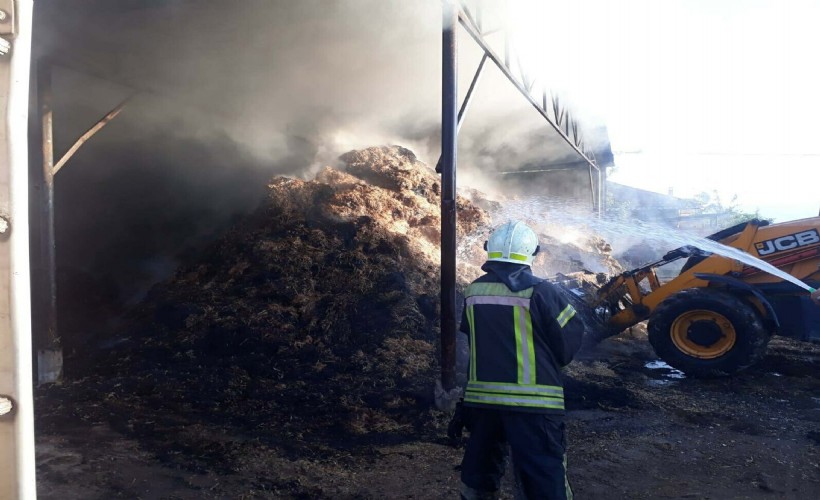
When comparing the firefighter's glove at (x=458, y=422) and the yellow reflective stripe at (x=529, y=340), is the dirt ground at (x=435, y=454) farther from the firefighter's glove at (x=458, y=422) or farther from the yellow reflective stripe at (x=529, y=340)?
the yellow reflective stripe at (x=529, y=340)

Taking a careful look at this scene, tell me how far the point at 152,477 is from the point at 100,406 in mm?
1946

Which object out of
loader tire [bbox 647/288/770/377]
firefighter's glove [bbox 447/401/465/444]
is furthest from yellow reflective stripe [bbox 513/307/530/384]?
loader tire [bbox 647/288/770/377]

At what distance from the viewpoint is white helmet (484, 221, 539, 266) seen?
2.87 m

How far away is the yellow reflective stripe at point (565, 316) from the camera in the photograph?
2.65 meters

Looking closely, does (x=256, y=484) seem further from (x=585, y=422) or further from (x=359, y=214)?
(x=359, y=214)

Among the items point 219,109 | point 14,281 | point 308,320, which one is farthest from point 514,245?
point 219,109

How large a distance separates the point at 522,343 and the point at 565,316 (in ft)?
0.79

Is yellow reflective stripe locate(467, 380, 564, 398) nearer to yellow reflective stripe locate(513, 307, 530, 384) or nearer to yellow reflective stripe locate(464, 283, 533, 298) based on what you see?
yellow reflective stripe locate(513, 307, 530, 384)

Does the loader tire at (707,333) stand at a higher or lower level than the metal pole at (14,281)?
lower

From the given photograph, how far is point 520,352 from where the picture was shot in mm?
2703

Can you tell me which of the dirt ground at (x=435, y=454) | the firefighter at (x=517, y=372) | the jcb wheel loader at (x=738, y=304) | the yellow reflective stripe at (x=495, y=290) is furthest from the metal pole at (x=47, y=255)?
the jcb wheel loader at (x=738, y=304)

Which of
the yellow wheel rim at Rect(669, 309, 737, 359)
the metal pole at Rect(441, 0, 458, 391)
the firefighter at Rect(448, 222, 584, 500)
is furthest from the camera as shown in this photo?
the yellow wheel rim at Rect(669, 309, 737, 359)

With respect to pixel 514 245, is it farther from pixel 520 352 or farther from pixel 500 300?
pixel 520 352

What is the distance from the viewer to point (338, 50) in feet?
27.9
